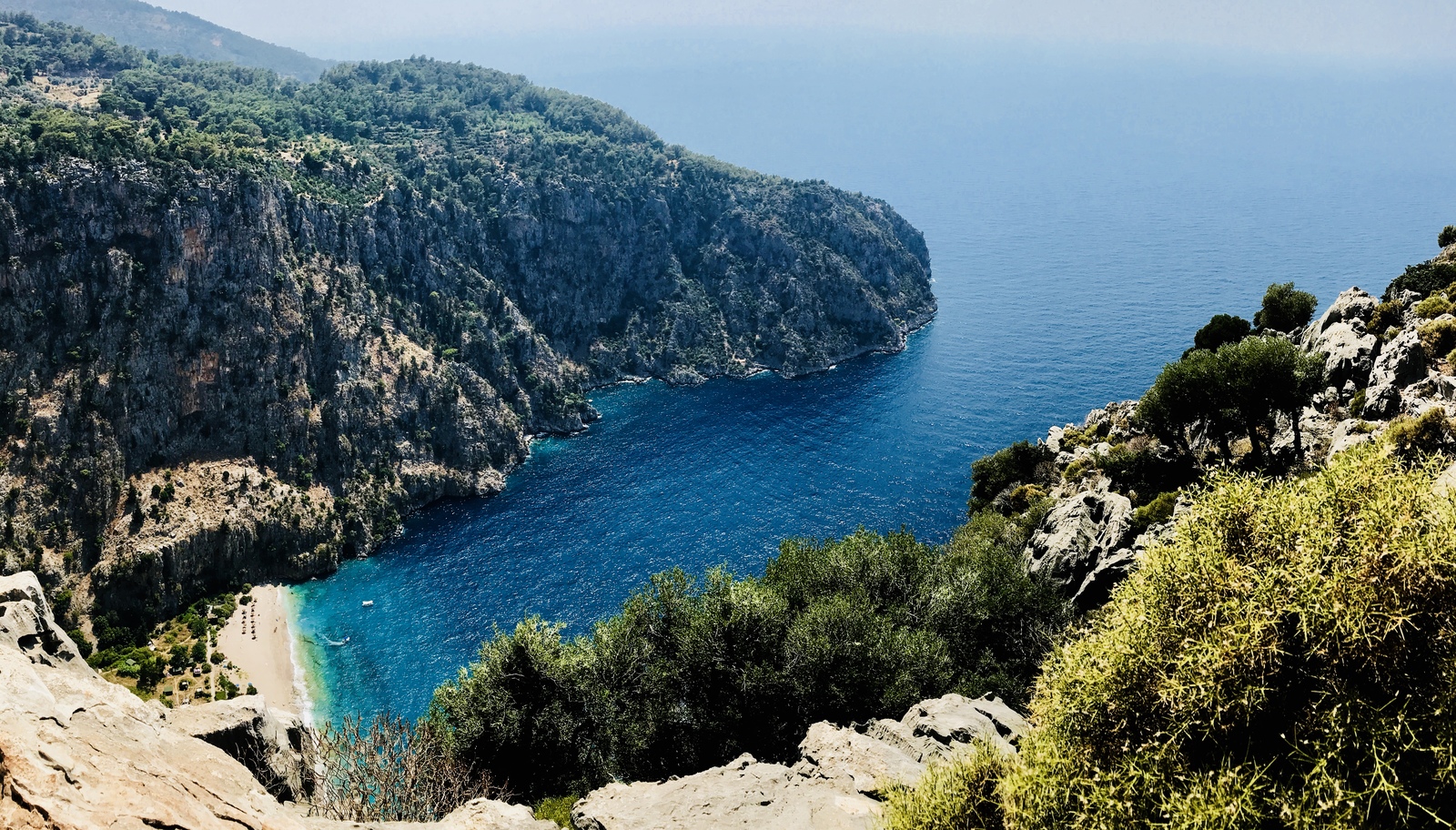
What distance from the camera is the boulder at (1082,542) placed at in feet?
153

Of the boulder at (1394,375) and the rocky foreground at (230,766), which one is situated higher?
the boulder at (1394,375)

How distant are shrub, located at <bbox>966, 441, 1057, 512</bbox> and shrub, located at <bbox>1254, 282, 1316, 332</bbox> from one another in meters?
23.3

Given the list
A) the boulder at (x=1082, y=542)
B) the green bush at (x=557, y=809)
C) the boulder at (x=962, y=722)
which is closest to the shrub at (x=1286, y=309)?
the boulder at (x=1082, y=542)

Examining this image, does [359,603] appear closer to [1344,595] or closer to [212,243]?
[212,243]

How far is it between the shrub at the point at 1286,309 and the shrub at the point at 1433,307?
21.9 meters

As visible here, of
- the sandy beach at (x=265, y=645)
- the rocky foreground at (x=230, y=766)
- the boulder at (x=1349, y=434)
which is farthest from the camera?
the sandy beach at (x=265, y=645)

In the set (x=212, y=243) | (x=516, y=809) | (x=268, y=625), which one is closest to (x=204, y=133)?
(x=212, y=243)

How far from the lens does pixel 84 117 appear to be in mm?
131250

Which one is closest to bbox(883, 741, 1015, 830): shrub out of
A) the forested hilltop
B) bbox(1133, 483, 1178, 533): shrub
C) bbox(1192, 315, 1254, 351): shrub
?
bbox(1133, 483, 1178, 533): shrub

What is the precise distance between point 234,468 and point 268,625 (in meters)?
29.9

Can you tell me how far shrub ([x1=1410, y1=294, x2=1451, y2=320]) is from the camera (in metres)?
46.9

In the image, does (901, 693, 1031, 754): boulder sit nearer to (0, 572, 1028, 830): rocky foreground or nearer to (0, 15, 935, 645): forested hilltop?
(0, 572, 1028, 830): rocky foreground

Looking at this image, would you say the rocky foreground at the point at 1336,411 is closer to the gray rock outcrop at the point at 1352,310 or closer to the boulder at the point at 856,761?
the gray rock outcrop at the point at 1352,310

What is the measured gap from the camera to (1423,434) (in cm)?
3441
